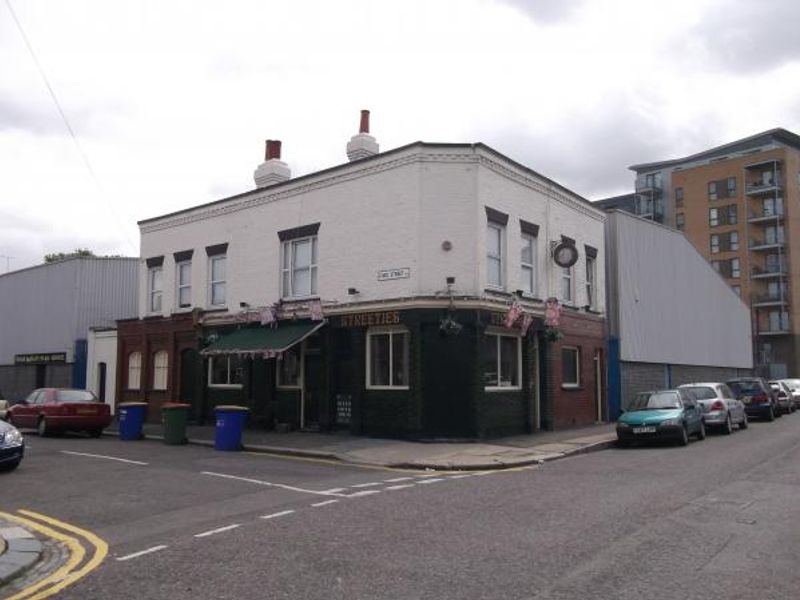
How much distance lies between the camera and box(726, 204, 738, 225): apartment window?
83.1 metres

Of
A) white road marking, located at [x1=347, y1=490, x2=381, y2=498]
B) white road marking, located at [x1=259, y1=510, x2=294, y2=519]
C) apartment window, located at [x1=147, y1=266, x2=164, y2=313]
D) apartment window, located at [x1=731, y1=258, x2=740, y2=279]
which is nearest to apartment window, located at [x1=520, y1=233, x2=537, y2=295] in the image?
white road marking, located at [x1=347, y1=490, x2=381, y2=498]

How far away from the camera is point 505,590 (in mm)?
6125

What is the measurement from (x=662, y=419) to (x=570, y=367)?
6.21m

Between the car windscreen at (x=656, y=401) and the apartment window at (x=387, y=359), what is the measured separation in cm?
602

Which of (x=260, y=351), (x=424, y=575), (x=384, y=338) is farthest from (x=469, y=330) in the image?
(x=424, y=575)

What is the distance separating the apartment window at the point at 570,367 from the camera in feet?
78.3

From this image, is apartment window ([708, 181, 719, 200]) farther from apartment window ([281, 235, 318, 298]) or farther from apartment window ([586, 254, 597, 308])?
apartment window ([281, 235, 318, 298])

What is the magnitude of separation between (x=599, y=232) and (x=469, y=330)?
382 inches

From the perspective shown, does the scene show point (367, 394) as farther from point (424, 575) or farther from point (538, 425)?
point (424, 575)

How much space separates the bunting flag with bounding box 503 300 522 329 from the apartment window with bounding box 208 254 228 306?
9965 mm

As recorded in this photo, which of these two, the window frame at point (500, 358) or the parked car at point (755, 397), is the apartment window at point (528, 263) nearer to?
the window frame at point (500, 358)

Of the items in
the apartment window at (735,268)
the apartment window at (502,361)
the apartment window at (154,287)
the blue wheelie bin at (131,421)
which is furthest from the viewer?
the apartment window at (735,268)

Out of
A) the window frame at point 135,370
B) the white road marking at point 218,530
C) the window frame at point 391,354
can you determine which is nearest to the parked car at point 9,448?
the white road marking at point 218,530

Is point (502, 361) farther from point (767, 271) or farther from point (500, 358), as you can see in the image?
point (767, 271)
